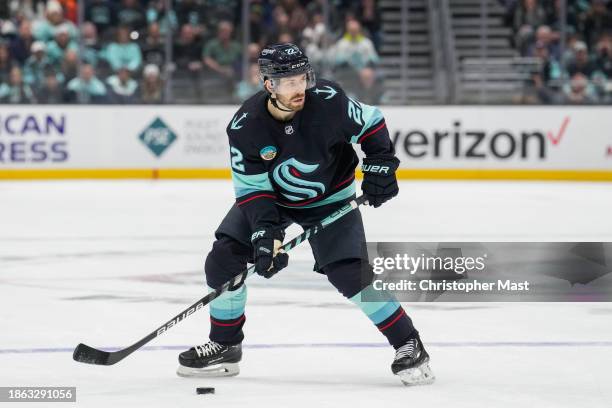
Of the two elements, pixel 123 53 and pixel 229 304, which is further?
pixel 123 53

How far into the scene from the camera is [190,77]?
12.1m

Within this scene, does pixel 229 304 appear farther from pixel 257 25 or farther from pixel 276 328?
pixel 257 25

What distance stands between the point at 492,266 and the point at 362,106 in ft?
2.37

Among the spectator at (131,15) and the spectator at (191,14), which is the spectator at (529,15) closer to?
the spectator at (191,14)

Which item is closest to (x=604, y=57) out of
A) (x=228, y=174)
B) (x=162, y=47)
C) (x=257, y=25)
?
(x=257, y=25)

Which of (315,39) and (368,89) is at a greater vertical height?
(315,39)

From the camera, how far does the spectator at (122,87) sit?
1195 cm

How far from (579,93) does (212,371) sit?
855 centimetres

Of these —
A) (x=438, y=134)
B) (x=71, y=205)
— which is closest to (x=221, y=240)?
(x=71, y=205)

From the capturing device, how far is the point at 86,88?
11906mm

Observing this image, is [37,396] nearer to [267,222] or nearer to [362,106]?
[267,222]

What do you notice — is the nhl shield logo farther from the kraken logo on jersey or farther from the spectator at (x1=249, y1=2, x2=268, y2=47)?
the spectator at (x1=249, y1=2, x2=268, y2=47)

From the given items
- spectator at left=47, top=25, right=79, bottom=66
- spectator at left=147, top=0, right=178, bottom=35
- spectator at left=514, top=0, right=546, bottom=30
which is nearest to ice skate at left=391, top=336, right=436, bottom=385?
spectator at left=47, top=25, right=79, bottom=66

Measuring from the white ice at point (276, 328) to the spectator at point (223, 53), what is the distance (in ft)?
11.8
